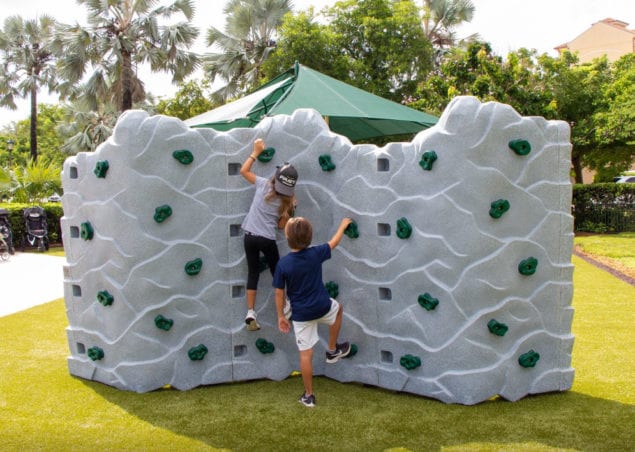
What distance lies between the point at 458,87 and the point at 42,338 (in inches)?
574

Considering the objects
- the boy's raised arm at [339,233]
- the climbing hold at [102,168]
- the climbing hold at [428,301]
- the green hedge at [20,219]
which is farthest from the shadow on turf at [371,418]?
the green hedge at [20,219]

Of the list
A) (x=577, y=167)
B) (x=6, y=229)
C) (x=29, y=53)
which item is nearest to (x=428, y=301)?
(x=6, y=229)

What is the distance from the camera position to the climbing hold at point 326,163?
520 centimetres

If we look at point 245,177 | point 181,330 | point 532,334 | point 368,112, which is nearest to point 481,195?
point 532,334

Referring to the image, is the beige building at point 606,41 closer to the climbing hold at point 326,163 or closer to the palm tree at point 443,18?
the palm tree at point 443,18

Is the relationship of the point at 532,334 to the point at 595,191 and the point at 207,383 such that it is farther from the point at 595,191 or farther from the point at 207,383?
the point at 595,191

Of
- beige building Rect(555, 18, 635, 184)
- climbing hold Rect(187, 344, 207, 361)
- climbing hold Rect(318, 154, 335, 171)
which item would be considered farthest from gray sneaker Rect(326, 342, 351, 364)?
beige building Rect(555, 18, 635, 184)

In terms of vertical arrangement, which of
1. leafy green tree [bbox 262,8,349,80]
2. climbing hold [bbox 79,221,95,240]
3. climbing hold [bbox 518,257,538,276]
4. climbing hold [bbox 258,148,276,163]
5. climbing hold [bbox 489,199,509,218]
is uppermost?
leafy green tree [bbox 262,8,349,80]

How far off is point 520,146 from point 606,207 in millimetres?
15605

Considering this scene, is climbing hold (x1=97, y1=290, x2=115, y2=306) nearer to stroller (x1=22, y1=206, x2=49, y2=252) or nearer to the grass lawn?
the grass lawn

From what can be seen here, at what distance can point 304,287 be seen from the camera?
4.60 metres

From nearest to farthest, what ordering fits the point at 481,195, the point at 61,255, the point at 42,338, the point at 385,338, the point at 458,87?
the point at 481,195, the point at 385,338, the point at 42,338, the point at 61,255, the point at 458,87

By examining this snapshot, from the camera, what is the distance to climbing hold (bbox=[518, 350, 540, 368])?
4762 mm

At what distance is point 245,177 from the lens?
16.6ft
